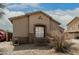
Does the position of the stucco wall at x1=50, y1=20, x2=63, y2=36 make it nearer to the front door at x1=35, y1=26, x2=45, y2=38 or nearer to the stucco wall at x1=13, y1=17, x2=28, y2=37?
the front door at x1=35, y1=26, x2=45, y2=38

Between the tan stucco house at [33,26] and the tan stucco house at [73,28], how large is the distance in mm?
93

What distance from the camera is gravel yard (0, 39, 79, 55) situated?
348 cm

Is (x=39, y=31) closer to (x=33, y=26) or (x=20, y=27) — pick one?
(x=33, y=26)

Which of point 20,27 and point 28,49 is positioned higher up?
point 20,27

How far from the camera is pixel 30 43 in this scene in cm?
351

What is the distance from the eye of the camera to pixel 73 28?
3.51 meters

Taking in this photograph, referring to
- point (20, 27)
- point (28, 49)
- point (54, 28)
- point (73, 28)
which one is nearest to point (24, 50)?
point (28, 49)

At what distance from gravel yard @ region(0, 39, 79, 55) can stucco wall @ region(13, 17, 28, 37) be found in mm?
132

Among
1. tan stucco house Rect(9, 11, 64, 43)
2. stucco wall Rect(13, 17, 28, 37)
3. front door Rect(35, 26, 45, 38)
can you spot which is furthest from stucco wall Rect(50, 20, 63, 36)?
stucco wall Rect(13, 17, 28, 37)

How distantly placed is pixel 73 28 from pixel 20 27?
615 millimetres

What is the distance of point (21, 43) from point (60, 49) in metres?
0.46

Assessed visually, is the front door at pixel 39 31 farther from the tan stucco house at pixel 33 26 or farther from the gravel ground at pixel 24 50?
the gravel ground at pixel 24 50

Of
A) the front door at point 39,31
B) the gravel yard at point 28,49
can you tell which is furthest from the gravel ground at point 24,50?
the front door at point 39,31
